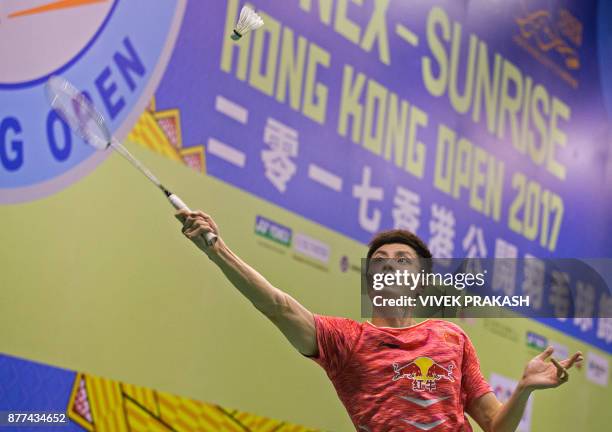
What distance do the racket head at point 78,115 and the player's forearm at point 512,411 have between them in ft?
4.00

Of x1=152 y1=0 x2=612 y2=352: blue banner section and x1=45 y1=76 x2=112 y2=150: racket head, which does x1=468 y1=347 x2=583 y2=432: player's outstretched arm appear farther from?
x1=152 y1=0 x2=612 y2=352: blue banner section

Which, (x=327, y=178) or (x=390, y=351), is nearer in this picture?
(x=390, y=351)

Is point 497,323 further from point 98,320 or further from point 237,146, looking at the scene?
point 98,320

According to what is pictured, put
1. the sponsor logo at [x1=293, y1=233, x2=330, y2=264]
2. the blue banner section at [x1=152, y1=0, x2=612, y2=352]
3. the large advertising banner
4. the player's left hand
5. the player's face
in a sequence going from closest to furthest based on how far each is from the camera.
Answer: the player's left hand → the player's face → the large advertising banner → the blue banner section at [x1=152, y1=0, x2=612, y2=352] → the sponsor logo at [x1=293, y1=233, x2=330, y2=264]

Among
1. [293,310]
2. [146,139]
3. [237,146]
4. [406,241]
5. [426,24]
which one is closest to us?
[293,310]

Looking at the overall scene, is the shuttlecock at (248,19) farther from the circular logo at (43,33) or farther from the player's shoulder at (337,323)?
the player's shoulder at (337,323)

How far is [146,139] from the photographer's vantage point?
3430 millimetres

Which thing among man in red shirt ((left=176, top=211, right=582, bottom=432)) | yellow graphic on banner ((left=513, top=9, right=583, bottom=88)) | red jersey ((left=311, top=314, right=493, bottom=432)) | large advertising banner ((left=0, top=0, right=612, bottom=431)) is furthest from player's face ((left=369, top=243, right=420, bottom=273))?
yellow graphic on banner ((left=513, top=9, right=583, bottom=88))

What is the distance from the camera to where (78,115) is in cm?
278

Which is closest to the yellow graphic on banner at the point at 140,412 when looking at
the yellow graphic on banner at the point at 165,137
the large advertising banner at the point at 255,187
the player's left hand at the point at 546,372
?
the large advertising banner at the point at 255,187

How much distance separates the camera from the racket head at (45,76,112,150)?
2.71 metres

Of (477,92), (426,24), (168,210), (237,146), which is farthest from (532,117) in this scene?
(168,210)

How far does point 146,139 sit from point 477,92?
225 cm

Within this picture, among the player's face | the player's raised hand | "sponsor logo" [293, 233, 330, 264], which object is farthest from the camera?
"sponsor logo" [293, 233, 330, 264]
